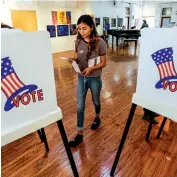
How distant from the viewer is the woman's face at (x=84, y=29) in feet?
5.54

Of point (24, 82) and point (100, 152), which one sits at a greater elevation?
point (24, 82)

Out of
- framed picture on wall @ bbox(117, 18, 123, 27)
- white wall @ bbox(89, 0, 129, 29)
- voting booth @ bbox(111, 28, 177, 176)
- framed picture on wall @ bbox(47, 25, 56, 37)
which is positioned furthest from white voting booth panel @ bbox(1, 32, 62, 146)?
framed picture on wall @ bbox(117, 18, 123, 27)

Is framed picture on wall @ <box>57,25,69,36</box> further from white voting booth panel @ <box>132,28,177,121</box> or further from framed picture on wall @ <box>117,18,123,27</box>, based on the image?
white voting booth panel @ <box>132,28,177,121</box>

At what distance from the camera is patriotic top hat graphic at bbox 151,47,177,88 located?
0.98m

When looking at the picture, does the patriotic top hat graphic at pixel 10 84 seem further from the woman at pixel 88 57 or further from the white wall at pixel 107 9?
the white wall at pixel 107 9

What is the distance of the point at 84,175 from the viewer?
63.1 inches

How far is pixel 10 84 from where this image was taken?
830 millimetres

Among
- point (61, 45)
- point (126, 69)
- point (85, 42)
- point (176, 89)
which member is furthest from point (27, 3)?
point (176, 89)

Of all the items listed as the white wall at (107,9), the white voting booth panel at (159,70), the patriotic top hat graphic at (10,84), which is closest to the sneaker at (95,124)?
the white voting booth panel at (159,70)

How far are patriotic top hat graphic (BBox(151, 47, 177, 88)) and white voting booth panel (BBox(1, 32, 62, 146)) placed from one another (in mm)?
592

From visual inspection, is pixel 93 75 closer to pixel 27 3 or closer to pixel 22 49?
pixel 22 49

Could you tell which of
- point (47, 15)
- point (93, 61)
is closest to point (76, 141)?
point (93, 61)

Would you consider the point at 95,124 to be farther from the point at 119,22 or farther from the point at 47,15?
the point at 119,22

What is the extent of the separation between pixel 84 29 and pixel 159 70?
90cm
